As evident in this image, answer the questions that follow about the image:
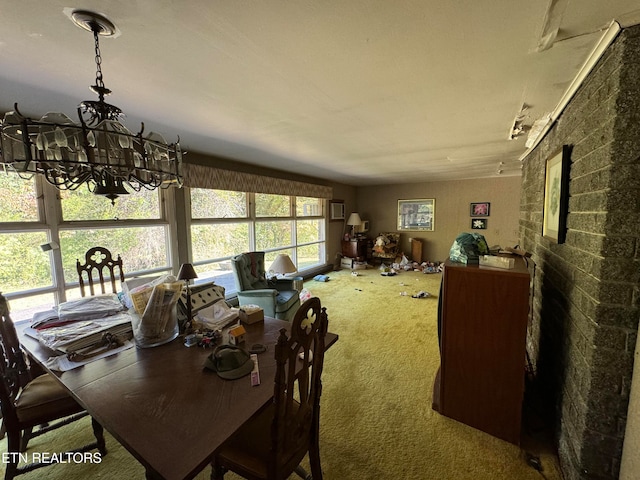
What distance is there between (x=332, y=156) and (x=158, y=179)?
2.42m

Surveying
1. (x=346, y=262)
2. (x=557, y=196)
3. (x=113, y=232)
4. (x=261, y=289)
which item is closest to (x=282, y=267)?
(x=261, y=289)

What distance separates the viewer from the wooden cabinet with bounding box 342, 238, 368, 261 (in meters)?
6.39

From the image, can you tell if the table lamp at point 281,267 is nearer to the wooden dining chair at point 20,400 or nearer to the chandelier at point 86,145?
the wooden dining chair at point 20,400

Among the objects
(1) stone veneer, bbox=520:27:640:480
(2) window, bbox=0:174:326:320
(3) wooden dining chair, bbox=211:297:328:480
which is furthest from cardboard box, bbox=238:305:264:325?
(1) stone veneer, bbox=520:27:640:480

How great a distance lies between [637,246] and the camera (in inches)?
39.7

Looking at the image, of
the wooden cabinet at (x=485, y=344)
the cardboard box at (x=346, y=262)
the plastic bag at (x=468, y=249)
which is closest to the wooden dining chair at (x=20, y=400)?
the wooden cabinet at (x=485, y=344)

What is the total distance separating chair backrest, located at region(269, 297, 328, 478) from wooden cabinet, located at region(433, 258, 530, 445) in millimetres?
1030

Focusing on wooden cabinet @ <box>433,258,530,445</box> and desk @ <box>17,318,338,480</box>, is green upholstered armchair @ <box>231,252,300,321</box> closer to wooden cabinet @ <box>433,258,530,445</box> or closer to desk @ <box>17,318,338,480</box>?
desk @ <box>17,318,338,480</box>

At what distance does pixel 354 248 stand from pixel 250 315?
192 inches

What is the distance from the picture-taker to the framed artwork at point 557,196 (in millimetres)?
1538

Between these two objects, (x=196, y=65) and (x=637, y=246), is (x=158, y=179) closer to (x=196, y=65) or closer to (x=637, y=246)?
(x=196, y=65)

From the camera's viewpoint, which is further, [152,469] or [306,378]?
[306,378]

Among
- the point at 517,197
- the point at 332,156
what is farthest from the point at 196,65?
the point at 517,197

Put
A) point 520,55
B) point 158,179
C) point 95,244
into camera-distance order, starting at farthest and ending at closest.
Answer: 1. point 95,244
2. point 158,179
3. point 520,55
